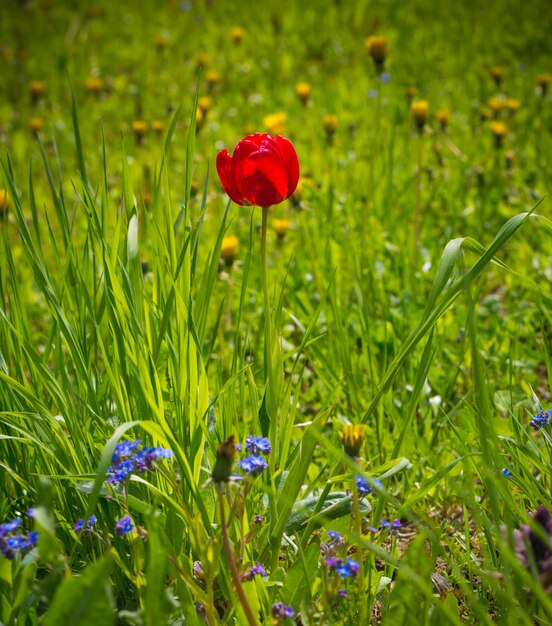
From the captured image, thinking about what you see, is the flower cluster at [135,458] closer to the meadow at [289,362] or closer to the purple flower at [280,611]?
the meadow at [289,362]

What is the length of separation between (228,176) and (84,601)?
0.61m

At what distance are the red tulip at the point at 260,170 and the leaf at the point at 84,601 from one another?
54 cm

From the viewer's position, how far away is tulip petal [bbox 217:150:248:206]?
1.04 meters

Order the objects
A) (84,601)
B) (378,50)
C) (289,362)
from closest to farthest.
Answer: (84,601), (289,362), (378,50)

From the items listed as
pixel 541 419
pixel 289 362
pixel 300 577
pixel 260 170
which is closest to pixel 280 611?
pixel 300 577

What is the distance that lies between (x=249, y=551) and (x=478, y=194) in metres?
1.84

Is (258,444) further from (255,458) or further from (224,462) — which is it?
(224,462)

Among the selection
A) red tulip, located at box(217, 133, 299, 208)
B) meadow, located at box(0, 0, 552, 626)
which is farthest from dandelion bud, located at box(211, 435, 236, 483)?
red tulip, located at box(217, 133, 299, 208)

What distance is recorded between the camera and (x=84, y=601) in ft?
2.30

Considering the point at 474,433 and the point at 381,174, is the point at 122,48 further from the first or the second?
the point at 474,433

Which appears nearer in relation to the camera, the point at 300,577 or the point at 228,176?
the point at 300,577

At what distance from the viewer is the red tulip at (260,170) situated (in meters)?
1.00

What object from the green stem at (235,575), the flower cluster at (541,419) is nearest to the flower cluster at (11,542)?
the green stem at (235,575)

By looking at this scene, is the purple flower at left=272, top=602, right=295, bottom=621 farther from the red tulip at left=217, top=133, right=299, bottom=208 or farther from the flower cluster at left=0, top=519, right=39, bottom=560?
the red tulip at left=217, top=133, right=299, bottom=208
